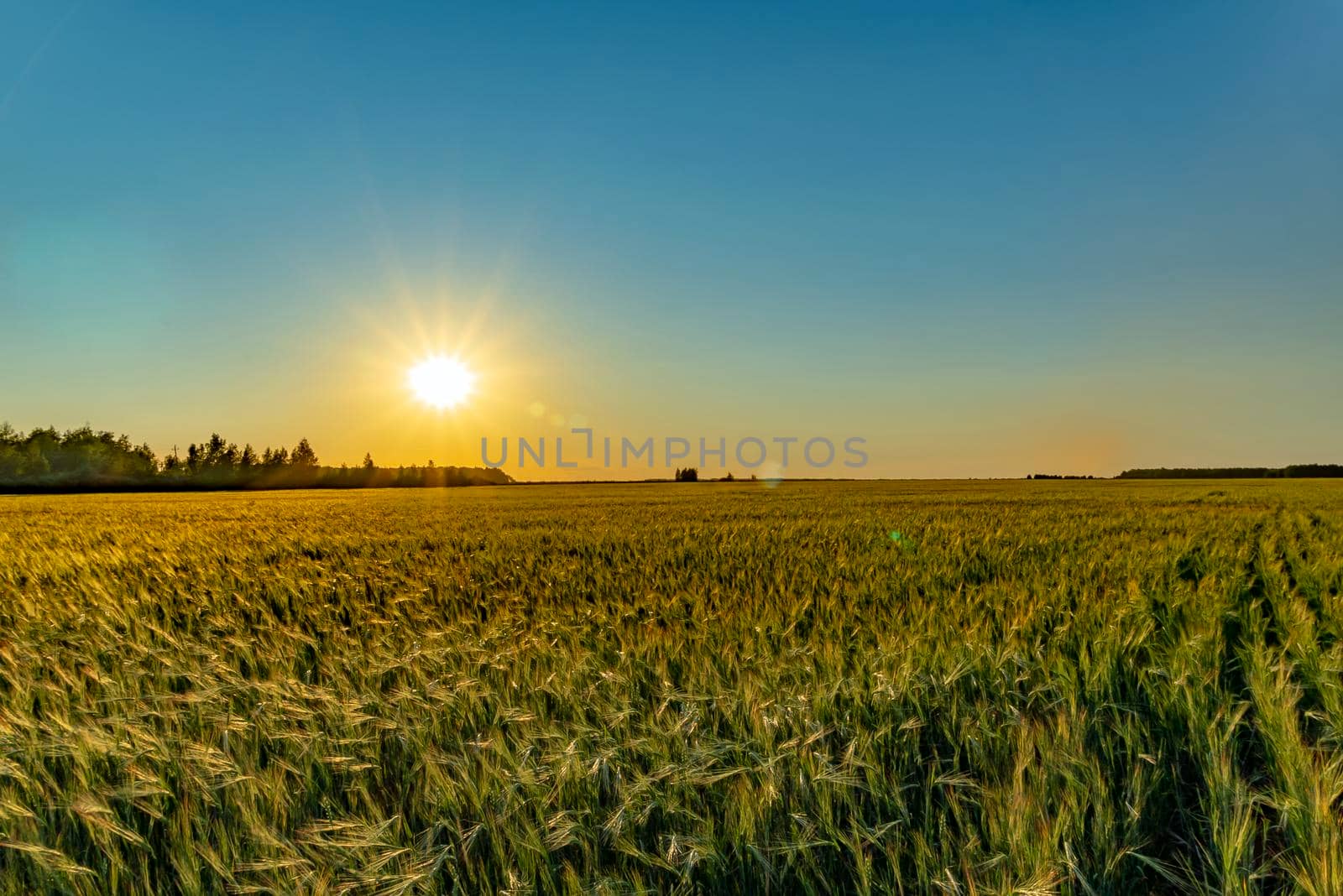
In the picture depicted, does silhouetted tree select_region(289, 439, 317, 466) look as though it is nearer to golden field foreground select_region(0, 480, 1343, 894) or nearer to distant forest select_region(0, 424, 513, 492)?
distant forest select_region(0, 424, 513, 492)

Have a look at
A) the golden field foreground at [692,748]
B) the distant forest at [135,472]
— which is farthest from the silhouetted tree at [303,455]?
the golden field foreground at [692,748]

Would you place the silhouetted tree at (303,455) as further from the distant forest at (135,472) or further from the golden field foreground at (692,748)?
the golden field foreground at (692,748)

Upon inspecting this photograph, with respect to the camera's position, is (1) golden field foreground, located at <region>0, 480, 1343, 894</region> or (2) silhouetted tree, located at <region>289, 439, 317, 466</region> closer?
(1) golden field foreground, located at <region>0, 480, 1343, 894</region>

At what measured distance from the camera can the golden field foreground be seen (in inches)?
61.4

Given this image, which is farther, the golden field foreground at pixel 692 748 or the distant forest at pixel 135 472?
the distant forest at pixel 135 472

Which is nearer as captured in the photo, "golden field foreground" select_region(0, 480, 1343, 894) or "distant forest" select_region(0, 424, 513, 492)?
"golden field foreground" select_region(0, 480, 1343, 894)

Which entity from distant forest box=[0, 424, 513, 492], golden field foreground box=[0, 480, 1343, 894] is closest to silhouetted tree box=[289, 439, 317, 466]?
distant forest box=[0, 424, 513, 492]

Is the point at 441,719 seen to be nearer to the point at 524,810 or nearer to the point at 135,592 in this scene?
the point at 524,810

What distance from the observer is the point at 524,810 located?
5.72ft

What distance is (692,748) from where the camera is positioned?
80.8 inches

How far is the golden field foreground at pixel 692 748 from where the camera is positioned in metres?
1.56

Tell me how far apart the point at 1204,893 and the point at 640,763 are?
4.30 feet

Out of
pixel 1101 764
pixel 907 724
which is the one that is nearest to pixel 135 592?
pixel 907 724

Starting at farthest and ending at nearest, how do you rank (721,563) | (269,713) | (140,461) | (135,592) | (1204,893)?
(140,461) → (721,563) → (135,592) → (269,713) → (1204,893)
